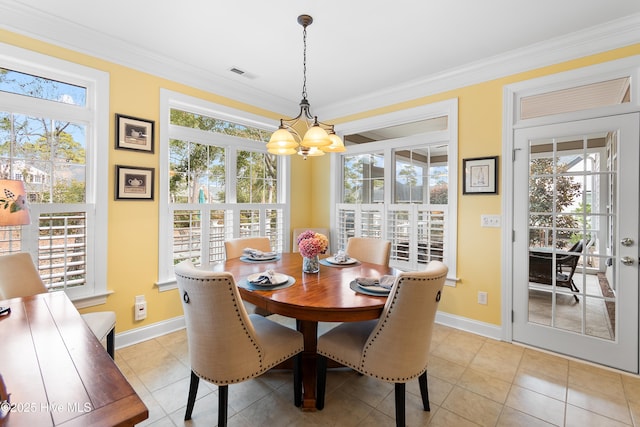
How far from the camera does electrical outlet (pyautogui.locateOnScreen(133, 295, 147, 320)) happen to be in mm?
2697

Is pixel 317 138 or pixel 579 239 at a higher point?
pixel 317 138

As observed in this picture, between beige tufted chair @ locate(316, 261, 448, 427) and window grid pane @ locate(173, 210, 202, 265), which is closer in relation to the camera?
beige tufted chair @ locate(316, 261, 448, 427)

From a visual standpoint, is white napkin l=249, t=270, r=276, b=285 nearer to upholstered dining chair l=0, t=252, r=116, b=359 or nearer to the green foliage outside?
upholstered dining chair l=0, t=252, r=116, b=359

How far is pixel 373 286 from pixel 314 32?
1.98 metres

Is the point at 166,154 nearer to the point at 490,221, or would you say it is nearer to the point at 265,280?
the point at 265,280

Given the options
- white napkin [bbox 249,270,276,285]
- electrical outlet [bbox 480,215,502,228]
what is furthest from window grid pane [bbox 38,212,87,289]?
electrical outlet [bbox 480,215,502,228]

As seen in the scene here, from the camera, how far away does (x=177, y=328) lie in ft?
9.79

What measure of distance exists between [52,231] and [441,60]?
3.61m

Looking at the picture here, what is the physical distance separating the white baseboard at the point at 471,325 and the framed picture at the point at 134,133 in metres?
3.38

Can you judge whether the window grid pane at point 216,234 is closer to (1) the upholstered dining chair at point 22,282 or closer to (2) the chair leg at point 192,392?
(1) the upholstered dining chair at point 22,282

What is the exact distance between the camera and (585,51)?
7.81 feet

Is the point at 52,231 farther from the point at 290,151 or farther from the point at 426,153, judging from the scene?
the point at 426,153

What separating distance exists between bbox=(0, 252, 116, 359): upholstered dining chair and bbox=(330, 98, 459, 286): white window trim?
2.97 meters

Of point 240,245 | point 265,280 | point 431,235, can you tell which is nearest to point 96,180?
point 240,245
